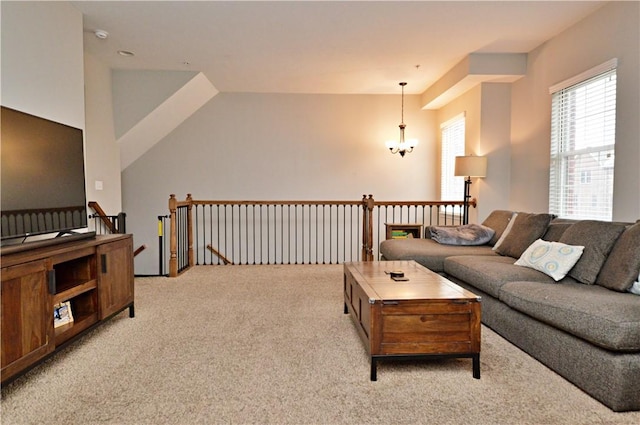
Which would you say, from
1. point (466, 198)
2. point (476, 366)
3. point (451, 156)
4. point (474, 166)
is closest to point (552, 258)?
point (476, 366)

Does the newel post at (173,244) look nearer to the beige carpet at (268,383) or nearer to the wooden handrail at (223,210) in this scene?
the wooden handrail at (223,210)

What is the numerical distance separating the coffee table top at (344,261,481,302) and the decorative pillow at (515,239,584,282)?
0.80m

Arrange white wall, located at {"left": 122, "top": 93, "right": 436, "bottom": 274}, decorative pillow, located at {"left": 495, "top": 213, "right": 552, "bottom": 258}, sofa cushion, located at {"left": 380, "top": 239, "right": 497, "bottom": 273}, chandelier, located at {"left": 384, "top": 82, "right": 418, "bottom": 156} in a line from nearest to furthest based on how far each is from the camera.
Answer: decorative pillow, located at {"left": 495, "top": 213, "right": 552, "bottom": 258} < sofa cushion, located at {"left": 380, "top": 239, "right": 497, "bottom": 273} < chandelier, located at {"left": 384, "top": 82, "right": 418, "bottom": 156} < white wall, located at {"left": 122, "top": 93, "right": 436, "bottom": 274}

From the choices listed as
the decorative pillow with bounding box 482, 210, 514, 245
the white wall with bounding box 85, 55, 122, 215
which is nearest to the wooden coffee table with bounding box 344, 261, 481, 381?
the decorative pillow with bounding box 482, 210, 514, 245

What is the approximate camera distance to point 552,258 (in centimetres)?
303

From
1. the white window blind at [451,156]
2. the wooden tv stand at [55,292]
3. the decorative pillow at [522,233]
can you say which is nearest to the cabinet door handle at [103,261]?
the wooden tv stand at [55,292]

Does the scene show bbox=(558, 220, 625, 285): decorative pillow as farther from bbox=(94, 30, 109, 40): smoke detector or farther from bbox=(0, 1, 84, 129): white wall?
bbox=(94, 30, 109, 40): smoke detector

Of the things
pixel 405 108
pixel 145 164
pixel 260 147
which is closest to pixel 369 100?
pixel 405 108

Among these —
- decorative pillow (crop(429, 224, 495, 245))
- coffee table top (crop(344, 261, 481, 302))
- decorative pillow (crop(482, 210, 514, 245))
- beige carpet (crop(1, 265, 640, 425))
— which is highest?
decorative pillow (crop(482, 210, 514, 245))

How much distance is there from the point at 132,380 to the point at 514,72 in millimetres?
5383

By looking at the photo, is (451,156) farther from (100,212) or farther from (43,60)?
(43,60)

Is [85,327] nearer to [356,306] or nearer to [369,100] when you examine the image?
[356,306]

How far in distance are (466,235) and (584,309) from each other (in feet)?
8.47

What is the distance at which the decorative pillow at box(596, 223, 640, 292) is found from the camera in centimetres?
249
